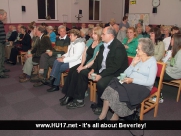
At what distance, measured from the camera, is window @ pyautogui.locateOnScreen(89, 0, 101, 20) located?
11.1 meters

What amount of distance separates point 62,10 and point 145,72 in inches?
331

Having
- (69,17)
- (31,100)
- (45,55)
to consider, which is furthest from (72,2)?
(31,100)

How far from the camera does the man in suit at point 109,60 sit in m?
2.63

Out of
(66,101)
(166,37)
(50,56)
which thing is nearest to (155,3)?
(166,37)

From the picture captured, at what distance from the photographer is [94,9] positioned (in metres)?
11.3

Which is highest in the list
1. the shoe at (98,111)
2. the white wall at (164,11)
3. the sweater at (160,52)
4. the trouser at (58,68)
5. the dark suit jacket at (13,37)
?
the white wall at (164,11)

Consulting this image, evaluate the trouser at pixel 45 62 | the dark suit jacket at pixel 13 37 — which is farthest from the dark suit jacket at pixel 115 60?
the dark suit jacket at pixel 13 37

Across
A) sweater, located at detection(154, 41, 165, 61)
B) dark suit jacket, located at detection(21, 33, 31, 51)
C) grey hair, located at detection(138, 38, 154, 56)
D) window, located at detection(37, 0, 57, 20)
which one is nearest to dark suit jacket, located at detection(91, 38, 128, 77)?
grey hair, located at detection(138, 38, 154, 56)

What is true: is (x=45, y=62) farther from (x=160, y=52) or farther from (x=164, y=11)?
(x=164, y=11)

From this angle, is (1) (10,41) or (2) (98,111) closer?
(2) (98,111)

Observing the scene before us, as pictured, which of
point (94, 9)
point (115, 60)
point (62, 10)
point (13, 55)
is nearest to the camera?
point (115, 60)

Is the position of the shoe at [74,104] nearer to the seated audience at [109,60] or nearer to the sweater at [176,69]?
the seated audience at [109,60]

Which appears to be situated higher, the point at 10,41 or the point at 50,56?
the point at 10,41

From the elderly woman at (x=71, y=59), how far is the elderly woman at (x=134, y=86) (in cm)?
136
